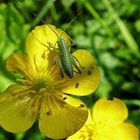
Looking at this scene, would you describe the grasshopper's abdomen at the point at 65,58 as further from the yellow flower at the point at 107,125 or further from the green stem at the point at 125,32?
the green stem at the point at 125,32

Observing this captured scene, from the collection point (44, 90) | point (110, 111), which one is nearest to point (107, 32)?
point (110, 111)

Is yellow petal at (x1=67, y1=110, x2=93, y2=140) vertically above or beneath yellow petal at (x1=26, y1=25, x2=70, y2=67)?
beneath

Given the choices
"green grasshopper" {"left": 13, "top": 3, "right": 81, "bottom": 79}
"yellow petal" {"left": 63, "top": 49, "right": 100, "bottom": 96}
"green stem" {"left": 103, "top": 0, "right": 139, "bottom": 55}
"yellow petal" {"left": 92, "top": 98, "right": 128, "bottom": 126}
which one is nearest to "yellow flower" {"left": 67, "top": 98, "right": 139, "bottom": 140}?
"yellow petal" {"left": 92, "top": 98, "right": 128, "bottom": 126}

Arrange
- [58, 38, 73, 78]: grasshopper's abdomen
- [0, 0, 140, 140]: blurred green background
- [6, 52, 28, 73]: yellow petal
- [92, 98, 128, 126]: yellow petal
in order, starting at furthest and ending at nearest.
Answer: [0, 0, 140, 140]: blurred green background < [92, 98, 128, 126]: yellow petal < [6, 52, 28, 73]: yellow petal < [58, 38, 73, 78]: grasshopper's abdomen

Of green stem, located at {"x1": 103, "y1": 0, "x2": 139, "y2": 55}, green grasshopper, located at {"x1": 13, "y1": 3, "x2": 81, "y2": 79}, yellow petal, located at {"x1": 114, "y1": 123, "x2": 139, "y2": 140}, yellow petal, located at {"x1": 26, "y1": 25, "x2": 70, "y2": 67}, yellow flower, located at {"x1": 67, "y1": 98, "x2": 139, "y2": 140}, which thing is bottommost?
yellow petal, located at {"x1": 114, "y1": 123, "x2": 139, "y2": 140}

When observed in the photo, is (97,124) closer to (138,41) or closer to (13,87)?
(13,87)

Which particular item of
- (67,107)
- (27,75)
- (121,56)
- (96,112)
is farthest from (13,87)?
(121,56)

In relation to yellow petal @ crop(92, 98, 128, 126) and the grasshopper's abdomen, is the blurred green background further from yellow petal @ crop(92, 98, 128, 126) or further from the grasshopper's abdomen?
the grasshopper's abdomen

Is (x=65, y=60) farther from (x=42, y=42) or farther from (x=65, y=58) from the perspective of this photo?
(x=42, y=42)

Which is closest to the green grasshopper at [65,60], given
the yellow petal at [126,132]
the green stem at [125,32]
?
the yellow petal at [126,132]
